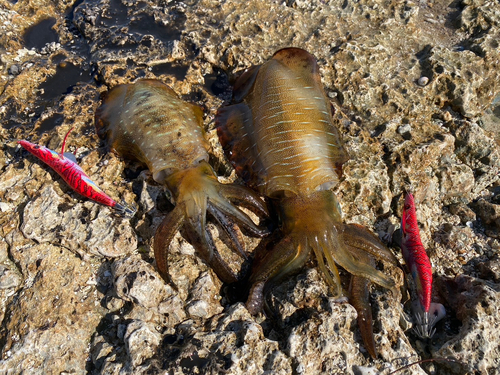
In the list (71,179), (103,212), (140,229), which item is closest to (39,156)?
(71,179)

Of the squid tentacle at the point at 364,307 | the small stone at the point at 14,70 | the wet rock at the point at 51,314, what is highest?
the small stone at the point at 14,70

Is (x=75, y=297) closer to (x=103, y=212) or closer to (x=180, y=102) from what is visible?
(x=103, y=212)

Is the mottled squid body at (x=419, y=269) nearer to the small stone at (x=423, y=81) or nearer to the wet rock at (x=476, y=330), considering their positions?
the wet rock at (x=476, y=330)

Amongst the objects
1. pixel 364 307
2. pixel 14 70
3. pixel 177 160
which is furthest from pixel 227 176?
pixel 14 70

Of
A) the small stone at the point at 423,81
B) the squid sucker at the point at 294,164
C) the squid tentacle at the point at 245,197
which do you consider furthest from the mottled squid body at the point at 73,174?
the small stone at the point at 423,81

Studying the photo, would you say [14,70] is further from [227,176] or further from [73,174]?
[227,176]

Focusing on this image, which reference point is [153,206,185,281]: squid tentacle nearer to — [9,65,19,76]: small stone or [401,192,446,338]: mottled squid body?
[401,192,446,338]: mottled squid body
